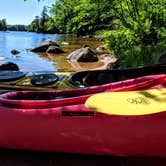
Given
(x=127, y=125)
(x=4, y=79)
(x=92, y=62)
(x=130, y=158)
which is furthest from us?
(x=92, y=62)

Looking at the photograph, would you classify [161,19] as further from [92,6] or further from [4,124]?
[4,124]

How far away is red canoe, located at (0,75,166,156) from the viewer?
3.58 meters

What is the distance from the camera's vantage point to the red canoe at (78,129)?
A: 358 centimetres

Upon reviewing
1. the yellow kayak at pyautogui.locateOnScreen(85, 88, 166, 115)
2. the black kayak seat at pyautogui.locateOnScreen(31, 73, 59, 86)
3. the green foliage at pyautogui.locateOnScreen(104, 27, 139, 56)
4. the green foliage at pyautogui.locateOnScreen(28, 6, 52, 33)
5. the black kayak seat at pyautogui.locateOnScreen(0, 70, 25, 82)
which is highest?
the yellow kayak at pyautogui.locateOnScreen(85, 88, 166, 115)

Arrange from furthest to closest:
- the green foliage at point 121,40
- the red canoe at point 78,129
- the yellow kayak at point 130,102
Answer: the green foliage at point 121,40
the red canoe at point 78,129
the yellow kayak at point 130,102

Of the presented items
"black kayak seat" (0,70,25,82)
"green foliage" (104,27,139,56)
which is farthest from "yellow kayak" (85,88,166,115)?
"green foliage" (104,27,139,56)

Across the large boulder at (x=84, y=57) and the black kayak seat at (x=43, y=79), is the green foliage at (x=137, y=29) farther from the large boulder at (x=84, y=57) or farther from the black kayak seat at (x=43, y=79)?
the large boulder at (x=84, y=57)

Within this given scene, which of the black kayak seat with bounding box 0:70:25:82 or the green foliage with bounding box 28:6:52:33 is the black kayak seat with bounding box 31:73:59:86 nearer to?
the black kayak seat with bounding box 0:70:25:82

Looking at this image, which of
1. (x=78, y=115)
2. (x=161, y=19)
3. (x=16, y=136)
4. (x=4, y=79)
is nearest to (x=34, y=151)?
(x=16, y=136)

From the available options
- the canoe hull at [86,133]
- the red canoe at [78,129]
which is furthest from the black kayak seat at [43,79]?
the canoe hull at [86,133]

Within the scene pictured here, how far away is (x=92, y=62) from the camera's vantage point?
713 inches

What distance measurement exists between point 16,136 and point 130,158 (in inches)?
50.5

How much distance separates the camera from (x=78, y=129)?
3.70m

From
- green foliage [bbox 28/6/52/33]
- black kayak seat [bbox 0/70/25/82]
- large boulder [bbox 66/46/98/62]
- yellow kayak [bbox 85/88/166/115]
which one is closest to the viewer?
yellow kayak [bbox 85/88/166/115]
